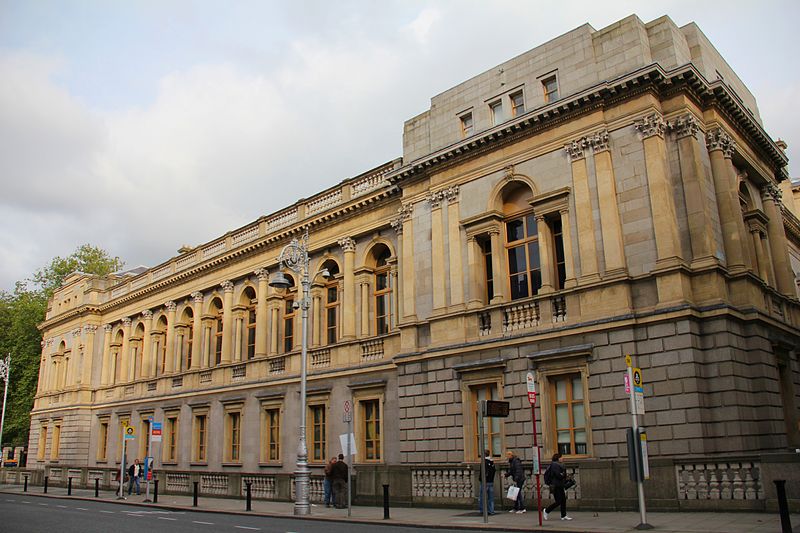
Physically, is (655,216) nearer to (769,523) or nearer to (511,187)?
(511,187)

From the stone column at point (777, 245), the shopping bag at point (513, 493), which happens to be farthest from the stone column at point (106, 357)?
the stone column at point (777, 245)

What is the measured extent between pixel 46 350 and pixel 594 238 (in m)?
48.3

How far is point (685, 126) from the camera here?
70.7 feet

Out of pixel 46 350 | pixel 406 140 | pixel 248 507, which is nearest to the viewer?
pixel 248 507

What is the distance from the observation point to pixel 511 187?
25.1 metres

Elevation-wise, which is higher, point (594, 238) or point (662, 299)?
point (594, 238)

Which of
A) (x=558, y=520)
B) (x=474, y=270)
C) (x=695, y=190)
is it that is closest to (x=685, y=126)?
(x=695, y=190)

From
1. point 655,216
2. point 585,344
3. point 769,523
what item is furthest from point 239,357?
point 769,523

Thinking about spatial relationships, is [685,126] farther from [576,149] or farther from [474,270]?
[474,270]

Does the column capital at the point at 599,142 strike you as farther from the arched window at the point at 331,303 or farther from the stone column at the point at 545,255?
the arched window at the point at 331,303

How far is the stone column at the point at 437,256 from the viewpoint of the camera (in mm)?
25938

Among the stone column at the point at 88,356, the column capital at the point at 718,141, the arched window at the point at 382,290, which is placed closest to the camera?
the column capital at the point at 718,141

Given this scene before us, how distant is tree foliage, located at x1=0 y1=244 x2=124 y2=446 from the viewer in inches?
2438

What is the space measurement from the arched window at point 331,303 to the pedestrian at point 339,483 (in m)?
7.94
